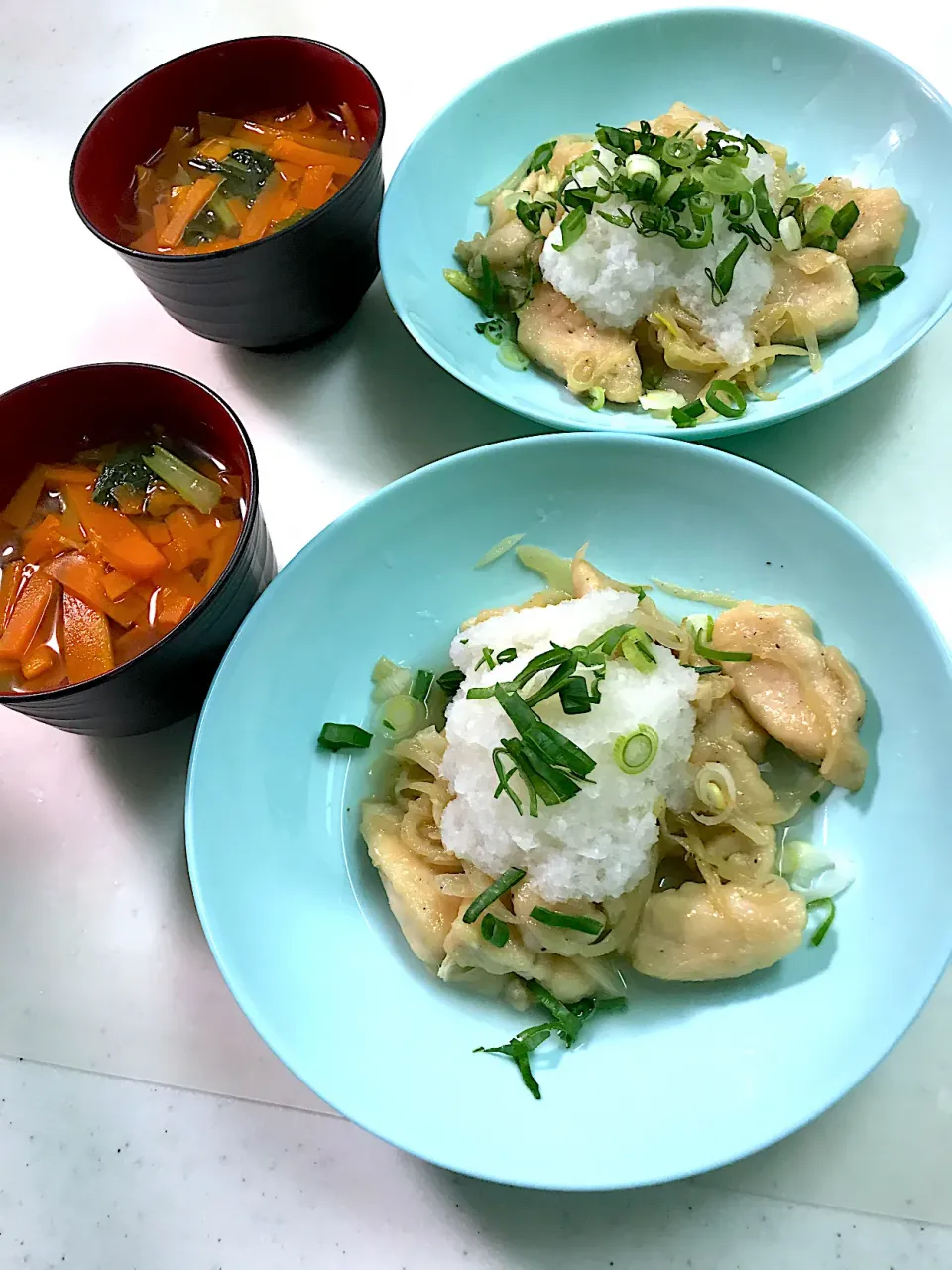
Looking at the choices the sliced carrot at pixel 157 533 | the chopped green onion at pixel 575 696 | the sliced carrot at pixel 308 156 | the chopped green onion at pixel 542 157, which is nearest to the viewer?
the chopped green onion at pixel 575 696

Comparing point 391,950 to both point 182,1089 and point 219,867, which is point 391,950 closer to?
point 219,867

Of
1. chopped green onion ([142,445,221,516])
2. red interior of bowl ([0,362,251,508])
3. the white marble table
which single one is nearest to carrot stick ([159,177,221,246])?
the white marble table

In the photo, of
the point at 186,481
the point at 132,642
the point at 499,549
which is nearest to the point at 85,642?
the point at 132,642

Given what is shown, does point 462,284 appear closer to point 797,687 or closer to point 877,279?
point 877,279

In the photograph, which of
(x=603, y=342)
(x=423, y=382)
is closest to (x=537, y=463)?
(x=603, y=342)

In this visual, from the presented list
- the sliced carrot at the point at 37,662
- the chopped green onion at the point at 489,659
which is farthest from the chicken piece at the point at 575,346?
the sliced carrot at the point at 37,662

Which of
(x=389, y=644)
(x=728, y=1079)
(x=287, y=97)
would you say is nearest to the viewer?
(x=728, y=1079)

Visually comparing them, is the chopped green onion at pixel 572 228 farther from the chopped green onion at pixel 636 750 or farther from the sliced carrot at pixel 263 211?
the chopped green onion at pixel 636 750
